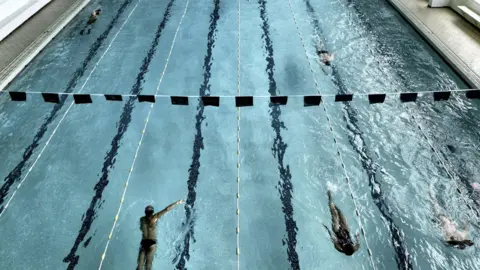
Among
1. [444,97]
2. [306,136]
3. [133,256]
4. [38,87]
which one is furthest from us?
[38,87]

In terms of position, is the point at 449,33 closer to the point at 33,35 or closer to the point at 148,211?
the point at 148,211

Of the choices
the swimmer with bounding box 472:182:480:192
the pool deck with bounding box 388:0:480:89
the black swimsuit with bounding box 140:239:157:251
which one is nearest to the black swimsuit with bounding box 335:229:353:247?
the swimmer with bounding box 472:182:480:192

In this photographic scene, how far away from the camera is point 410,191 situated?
3936mm

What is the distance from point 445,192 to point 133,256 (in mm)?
3736

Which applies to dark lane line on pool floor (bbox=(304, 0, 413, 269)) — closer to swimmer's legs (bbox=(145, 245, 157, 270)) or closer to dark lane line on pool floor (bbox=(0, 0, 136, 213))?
swimmer's legs (bbox=(145, 245, 157, 270))

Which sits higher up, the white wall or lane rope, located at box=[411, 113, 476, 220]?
the white wall

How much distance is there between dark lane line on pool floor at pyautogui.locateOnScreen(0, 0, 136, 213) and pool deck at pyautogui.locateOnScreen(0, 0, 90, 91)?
1051 millimetres

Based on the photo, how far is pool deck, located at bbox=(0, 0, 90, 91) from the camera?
6.04 metres

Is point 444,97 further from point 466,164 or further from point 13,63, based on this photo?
point 13,63

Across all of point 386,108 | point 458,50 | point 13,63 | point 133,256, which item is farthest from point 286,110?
point 13,63

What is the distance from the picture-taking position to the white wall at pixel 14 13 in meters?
6.76

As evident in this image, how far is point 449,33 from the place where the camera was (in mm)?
6461

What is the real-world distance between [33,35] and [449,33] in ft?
29.0

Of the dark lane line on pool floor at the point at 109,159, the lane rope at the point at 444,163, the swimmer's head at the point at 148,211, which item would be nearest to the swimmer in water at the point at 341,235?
the lane rope at the point at 444,163
